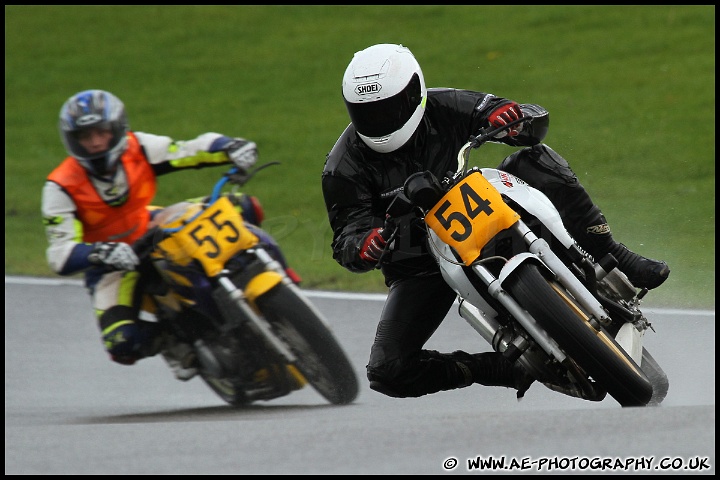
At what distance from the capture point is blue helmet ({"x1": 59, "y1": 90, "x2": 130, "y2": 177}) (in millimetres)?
6332

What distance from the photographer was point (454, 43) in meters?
15.5

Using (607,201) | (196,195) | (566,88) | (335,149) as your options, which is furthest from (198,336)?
(566,88)

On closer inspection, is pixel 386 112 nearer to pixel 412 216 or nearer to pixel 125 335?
pixel 412 216

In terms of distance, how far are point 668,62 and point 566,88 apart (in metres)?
1.39

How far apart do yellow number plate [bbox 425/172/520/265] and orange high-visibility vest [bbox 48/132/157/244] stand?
8.28ft

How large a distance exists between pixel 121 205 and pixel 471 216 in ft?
8.71

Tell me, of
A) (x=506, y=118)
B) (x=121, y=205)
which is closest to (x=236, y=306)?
(x=121, y=205)

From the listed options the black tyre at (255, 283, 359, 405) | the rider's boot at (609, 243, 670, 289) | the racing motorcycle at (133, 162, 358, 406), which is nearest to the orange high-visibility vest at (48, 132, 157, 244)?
the racing motorcycle at (133, 162, 358, 406)

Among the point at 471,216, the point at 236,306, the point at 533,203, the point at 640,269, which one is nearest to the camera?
the point at 471,216

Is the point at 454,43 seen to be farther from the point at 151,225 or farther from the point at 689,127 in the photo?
the point at 151,225

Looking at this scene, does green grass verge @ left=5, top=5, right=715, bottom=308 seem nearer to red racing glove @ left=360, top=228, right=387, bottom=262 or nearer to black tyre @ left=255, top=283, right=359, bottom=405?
black tyre @ left=255, top=283, right=359, bottom=405

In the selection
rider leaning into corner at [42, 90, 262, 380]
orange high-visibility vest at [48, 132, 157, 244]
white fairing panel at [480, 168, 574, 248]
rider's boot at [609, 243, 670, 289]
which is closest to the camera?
white fairing panel at [480, 168, 574, 248]

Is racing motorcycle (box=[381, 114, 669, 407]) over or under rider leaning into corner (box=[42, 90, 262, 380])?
over

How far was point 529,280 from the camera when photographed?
4449mm
